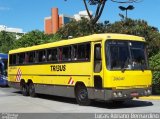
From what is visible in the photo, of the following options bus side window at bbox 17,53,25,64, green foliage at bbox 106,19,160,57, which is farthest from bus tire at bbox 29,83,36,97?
green foliage at bbox 106,19,160,57

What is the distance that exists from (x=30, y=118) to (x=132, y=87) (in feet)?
15.0

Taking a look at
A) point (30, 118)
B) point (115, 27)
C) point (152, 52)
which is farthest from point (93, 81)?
point (115, 27)

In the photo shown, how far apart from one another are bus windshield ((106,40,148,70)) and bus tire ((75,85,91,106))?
2055mm

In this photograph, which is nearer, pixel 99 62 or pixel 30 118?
pixel 30 118

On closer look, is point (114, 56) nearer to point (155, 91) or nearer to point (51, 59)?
point (51, 59)

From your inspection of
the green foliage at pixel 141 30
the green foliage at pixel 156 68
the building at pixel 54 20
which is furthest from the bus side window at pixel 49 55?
the building at pixel 54 20

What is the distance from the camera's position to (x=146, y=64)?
17969 mm

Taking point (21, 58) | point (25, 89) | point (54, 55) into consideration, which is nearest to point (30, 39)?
point (21, 58)

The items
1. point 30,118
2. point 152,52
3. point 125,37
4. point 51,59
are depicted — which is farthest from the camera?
point 152,52

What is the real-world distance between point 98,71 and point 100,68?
179 millimetres

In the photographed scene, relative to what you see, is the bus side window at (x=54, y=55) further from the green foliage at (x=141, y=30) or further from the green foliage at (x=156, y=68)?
the green foliage at (x=141, y=30)

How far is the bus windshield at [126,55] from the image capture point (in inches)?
665

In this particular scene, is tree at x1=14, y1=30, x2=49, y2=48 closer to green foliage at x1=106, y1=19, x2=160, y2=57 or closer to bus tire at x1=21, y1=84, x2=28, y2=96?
green foliage at x1=106, y1=19, x2=160, y2=57

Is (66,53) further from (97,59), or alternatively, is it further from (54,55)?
(97,59)
